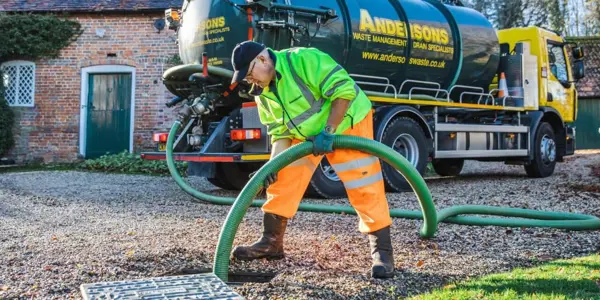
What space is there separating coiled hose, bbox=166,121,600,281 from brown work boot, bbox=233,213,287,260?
14.3 inches

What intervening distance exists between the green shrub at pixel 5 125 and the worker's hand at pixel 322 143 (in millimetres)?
13390

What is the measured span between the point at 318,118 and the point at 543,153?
28.4ft

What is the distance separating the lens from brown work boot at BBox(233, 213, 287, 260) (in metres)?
4.28

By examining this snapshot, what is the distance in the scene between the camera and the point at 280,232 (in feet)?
14.1

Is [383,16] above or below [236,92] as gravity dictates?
above

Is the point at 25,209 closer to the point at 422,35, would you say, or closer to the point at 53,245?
the point at 53,245

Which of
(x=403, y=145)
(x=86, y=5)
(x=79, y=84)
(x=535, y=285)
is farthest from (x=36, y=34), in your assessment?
(x=535, y=285)

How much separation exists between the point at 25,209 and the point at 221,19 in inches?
123

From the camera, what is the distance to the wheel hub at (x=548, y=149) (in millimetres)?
11555

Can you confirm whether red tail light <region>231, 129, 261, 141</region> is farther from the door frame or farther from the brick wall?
the door frame

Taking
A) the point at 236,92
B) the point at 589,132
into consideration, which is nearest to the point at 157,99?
the point at 236,92

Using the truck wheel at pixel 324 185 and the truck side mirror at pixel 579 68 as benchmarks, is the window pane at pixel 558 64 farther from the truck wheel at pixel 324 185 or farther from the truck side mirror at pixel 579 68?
the truck wheel at pixel 324 185

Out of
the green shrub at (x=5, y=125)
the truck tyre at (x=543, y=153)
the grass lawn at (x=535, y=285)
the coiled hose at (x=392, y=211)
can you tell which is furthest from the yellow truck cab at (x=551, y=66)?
the green shrub at (x=5, y=125)

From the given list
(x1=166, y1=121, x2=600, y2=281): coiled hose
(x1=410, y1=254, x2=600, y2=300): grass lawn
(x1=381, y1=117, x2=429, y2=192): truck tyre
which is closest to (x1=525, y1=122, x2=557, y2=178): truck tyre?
(x1=381, y1=117, x2=429, y2=192): truck tyre
